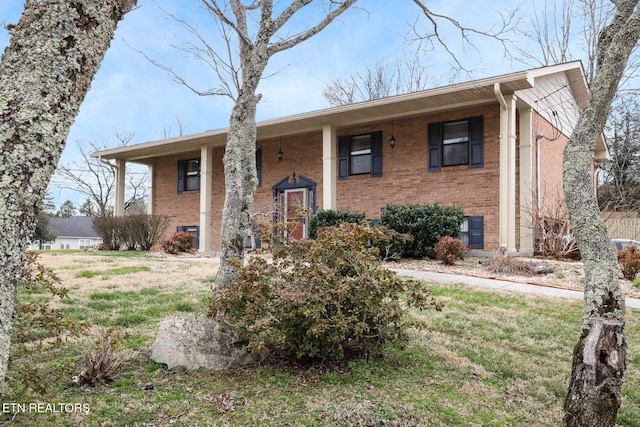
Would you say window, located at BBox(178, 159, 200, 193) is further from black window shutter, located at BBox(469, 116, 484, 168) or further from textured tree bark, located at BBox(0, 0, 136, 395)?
textured tree bark, located at BBox(0, 0, 136, 395)

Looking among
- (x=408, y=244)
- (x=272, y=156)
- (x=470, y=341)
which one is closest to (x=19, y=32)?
(x=470, y=341)

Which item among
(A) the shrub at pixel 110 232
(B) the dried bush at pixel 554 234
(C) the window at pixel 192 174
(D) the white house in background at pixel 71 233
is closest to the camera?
(B) the dried bush at pixel 554 234

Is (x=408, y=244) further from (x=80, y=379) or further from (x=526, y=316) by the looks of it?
(x=80, y=379)

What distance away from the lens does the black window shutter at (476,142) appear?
10.6 m

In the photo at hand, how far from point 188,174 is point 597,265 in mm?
15029

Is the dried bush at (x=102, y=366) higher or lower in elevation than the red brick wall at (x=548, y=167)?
lower

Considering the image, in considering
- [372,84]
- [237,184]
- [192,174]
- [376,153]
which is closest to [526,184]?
[376,153]

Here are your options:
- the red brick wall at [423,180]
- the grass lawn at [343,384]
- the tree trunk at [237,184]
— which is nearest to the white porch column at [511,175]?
the red brick wall at [423,180]

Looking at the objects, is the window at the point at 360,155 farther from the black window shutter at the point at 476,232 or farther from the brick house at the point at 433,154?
the black window shutter at the point at 476,232

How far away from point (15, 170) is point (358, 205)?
10.9 m

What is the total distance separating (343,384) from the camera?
310 centimetres

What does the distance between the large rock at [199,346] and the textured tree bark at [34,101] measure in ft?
4.90

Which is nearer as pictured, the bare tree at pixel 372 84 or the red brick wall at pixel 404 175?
the red brick wall at pixel 404 175

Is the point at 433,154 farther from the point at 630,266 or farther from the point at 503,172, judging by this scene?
the point at 630,266
